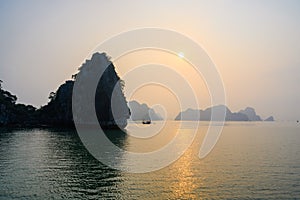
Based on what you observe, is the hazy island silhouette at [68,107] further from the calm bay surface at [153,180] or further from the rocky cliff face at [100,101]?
the calm bay surface at [153,180]

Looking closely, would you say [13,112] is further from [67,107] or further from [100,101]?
[100,101]

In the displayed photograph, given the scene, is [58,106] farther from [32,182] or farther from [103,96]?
[32,182]

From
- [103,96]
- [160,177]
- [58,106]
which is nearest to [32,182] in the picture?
[160,177]

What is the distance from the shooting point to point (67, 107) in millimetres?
170625

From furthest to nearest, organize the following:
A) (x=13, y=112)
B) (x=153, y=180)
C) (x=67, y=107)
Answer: (x=67, y=107), (x=13, y=112), (x=153, y=180)

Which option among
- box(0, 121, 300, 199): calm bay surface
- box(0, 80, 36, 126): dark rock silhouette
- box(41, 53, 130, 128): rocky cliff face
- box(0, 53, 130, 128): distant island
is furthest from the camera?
box(41, 53, 130, 128): rocky cliff face

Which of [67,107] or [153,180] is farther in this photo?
[67,107]

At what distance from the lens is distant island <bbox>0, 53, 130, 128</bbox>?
164 metres

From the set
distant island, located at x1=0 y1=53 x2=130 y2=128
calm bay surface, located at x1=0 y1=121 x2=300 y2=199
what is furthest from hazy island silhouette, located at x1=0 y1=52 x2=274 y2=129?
calm bay surface, located at x1=0 y1=121 x2=300 y2=199

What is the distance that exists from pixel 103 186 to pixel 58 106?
488ft

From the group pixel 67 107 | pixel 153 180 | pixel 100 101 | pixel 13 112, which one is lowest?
pixel 153 180

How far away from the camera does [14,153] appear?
2395 inches

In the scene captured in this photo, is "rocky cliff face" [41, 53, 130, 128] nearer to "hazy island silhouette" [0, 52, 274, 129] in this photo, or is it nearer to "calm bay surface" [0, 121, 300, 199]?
"hazy island silhouette" [0, 52, 274, 129]

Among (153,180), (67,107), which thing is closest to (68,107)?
(67,107)
